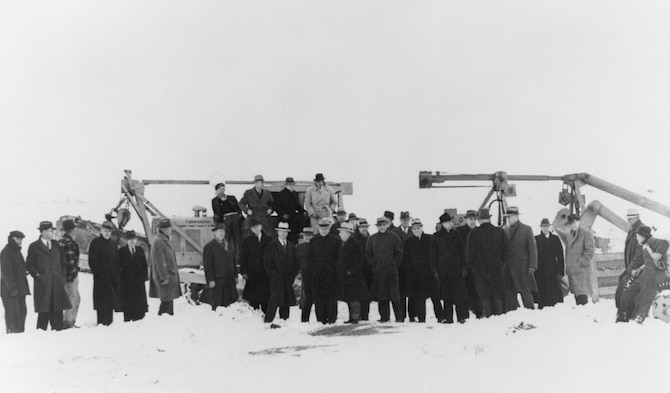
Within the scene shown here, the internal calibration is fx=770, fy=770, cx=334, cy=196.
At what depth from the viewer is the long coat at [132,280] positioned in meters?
11.6

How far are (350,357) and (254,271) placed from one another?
3724 mm

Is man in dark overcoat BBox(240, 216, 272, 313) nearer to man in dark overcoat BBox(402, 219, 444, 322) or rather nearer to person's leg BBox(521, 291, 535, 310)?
man in dark overcoat BBox(402, 219, 444, 322)

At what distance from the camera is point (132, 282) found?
1168cm

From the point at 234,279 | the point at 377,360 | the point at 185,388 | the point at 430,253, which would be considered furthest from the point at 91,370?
the point at 430,253

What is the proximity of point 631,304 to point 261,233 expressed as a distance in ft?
18.8

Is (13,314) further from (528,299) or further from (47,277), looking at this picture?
(528,299)

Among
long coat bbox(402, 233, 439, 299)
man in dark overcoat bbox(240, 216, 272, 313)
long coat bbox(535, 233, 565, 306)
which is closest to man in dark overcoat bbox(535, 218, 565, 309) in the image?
long coat bbox(535, 233, 565, 306)

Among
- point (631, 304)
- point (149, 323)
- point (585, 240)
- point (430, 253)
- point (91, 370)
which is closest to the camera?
point (91, 370)

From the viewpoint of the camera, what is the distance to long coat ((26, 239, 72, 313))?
10.4 metres

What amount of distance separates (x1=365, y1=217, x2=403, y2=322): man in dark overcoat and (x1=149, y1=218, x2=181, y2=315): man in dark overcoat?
3198mm

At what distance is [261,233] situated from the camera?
1246 cm

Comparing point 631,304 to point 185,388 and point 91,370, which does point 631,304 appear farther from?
point 91,370

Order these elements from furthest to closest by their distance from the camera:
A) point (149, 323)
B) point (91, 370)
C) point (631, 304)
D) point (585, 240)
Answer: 1. point (585, 240)
2. point (149, 323)
3. point (631, 304)
4. point (91, 370)

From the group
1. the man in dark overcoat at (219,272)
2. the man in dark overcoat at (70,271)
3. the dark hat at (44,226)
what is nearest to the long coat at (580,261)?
the man in dark overcoat at (219,272)
